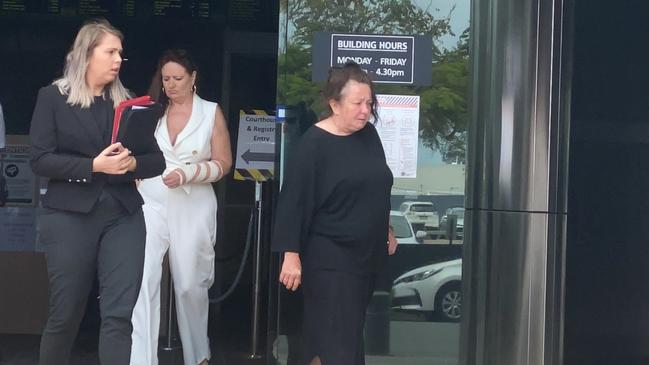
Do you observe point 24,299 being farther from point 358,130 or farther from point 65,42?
point 358,130

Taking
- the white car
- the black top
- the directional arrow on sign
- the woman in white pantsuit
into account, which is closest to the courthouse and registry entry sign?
the directional arrow on sign

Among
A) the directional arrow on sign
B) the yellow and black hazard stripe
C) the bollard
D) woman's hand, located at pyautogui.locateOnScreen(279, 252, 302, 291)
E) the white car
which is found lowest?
the bollard

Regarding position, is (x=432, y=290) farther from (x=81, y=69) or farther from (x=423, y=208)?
(x=81, y=69)

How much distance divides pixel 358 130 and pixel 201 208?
4.90 feet

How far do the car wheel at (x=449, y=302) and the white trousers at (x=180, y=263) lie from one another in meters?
1.30

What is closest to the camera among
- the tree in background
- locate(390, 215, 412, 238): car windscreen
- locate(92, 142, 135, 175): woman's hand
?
locate(92, 142, 135, 175): woman's hand

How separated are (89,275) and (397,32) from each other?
2.17m

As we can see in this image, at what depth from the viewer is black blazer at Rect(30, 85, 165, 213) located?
14.2 ft

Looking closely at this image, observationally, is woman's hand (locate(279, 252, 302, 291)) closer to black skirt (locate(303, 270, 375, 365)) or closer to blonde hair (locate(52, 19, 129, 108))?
black skirt (locate(303, 270, 375, 365))

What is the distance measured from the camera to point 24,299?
6.96 m

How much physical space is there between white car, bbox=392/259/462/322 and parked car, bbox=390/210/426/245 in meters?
0.16

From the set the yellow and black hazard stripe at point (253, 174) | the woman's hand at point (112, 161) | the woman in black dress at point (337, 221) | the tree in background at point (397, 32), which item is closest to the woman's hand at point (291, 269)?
the woman in black dress at point (337, 221)

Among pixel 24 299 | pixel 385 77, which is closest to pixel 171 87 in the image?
pixel 385 77

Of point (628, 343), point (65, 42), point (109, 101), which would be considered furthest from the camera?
point (65, 42)
